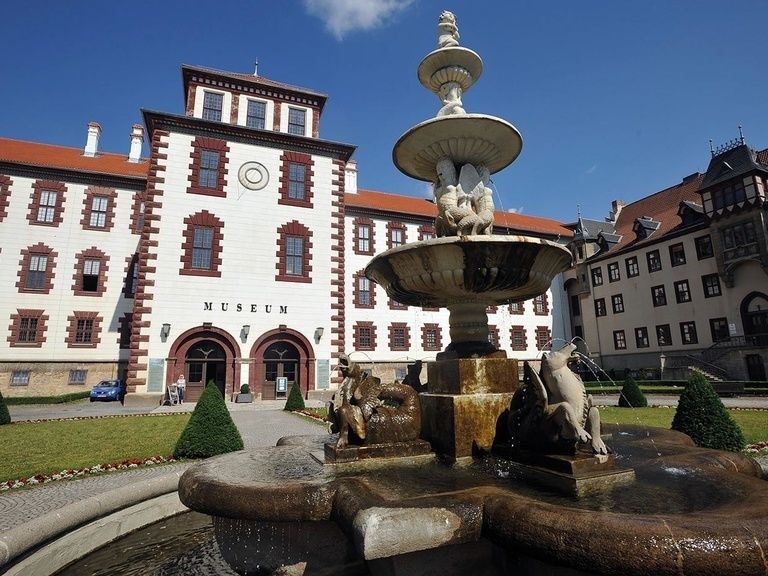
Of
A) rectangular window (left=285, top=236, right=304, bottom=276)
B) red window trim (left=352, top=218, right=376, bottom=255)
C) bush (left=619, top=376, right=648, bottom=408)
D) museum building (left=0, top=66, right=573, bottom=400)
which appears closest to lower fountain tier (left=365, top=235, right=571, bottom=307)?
bush (left=619, top=376, right=648, bottom=408)

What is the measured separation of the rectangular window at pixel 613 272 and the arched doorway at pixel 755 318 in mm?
10182

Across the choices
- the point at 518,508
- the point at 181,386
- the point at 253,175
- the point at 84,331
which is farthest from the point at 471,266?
the point at 84,331

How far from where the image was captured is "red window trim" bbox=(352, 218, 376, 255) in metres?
33.1

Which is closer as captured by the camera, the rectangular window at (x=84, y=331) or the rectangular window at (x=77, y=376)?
the rectangular window at (x=77, y=376)

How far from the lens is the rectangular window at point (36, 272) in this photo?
2723 cm

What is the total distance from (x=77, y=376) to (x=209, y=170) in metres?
15.5

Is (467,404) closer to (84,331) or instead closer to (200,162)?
(200,162)

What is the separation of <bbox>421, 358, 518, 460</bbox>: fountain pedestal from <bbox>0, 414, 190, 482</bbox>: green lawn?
739cm

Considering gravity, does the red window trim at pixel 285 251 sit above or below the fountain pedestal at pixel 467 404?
above

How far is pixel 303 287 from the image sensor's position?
25719mm

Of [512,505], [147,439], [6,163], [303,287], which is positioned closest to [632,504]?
[512,505]

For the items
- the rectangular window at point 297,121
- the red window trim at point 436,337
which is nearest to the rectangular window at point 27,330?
the rectangular window at point 297,121

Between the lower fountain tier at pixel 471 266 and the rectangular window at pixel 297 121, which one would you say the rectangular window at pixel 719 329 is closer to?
the rectangular window at pixel 297 121

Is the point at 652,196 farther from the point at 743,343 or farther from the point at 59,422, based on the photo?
the point at 59,422
